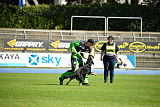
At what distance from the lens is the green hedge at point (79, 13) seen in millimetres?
37156

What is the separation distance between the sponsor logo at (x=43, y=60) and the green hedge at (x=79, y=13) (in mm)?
9589

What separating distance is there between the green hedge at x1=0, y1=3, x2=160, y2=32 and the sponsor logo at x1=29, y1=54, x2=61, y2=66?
959 centimetres

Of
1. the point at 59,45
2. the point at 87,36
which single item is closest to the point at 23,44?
the point at 59,45

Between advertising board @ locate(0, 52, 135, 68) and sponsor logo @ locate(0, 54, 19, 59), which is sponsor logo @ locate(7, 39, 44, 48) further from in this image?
sponsor logo @ locate(0, 54, 19, 59)

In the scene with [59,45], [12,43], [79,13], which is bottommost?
[59,45]

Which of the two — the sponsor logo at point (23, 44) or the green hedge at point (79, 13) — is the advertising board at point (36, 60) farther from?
the green hedge at point (79, 13)

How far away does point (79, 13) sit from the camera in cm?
3906

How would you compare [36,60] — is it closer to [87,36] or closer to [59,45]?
[59,45]

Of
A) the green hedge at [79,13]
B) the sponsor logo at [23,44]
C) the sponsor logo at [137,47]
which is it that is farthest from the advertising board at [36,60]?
the green hedge at [79,13]

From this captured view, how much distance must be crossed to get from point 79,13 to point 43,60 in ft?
40.8

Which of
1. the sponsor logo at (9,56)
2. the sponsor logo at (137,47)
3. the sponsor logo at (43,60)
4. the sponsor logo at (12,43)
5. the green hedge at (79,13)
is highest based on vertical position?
the green hedge at (79,13)

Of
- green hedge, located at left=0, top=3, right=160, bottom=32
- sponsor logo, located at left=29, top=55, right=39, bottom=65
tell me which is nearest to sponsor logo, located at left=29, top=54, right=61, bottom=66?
sponsor logo, located at left=29, top=55, right=39, bottom=65

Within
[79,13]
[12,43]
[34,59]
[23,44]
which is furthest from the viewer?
[79,13]

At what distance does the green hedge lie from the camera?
37.2 m
